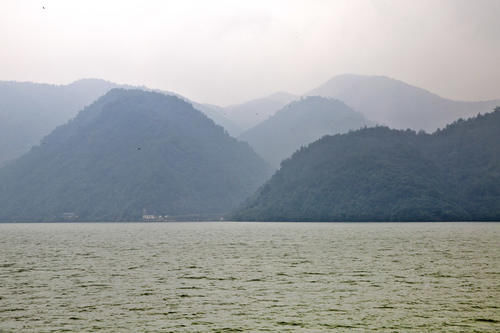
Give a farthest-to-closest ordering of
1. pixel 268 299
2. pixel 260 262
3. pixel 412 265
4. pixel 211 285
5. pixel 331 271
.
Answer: pixel 260 262 → pixel 412 265 → pixel 331 271 → pixel 211 285 → pixel 268 299

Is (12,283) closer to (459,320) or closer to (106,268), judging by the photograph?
(106,268)

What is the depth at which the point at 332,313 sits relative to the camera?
52.9 metres

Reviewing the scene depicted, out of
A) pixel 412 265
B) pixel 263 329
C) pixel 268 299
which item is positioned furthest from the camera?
pixel 412 265

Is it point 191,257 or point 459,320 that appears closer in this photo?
point 459,320

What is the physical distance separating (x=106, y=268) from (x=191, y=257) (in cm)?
2909

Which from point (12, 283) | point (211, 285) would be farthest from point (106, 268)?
point (211, 285)

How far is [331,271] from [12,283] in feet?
157

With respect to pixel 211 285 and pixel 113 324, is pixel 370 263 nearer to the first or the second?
pixel 211 285

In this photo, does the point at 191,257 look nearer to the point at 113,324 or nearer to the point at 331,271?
the point at 331,271

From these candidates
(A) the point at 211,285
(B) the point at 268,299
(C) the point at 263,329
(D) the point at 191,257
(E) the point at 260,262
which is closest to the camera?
(C) the point at 263,329

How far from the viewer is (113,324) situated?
47812 mm

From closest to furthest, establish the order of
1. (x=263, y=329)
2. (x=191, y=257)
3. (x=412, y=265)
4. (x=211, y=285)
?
(x=263, y=329) < (x=211, y=285) < (x=412, y=265) < (x=191, y=257)

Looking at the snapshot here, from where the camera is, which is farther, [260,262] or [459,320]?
[260,262]

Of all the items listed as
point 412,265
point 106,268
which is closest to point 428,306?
point 412,265
